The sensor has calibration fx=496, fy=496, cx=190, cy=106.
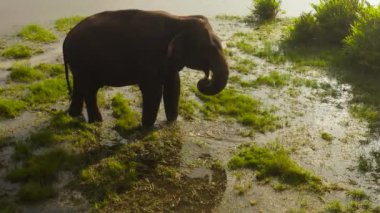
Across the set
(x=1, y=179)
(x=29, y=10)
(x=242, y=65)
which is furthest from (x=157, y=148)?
(x=29, y=10)

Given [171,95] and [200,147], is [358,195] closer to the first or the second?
[200,147]

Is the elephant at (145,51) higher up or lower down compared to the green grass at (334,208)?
higher up

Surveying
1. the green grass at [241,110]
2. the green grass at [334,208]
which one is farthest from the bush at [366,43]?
the green grass at [334,208]

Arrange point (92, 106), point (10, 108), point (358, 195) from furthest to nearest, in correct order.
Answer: point (10, 108), point (92, 106), point (358, 195)

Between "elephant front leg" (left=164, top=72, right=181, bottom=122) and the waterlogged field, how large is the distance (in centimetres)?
18

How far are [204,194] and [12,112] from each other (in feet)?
11.2

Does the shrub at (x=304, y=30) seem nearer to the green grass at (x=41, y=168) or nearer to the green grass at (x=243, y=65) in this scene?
the green grass at (x=243, y=65)

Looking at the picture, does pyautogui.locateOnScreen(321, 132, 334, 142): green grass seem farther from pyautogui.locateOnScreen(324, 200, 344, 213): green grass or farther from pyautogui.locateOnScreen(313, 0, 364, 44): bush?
pyautogui.locateOnScreen(313, 0, 364, 44): bush

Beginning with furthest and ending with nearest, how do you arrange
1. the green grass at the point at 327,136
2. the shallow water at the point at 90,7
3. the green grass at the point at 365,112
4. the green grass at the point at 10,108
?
the shallow water at the point at 90,7 → the green grass at the point at 365,112 → the green grass at the point at 10,108 → the green grass at the point at 327,136

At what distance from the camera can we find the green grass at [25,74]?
8828mm

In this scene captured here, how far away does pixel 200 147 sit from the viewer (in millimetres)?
6793

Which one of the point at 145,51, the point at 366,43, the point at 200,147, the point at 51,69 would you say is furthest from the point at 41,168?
the point at 366,43

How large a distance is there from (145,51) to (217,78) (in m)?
1.04

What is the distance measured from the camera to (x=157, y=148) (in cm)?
662
